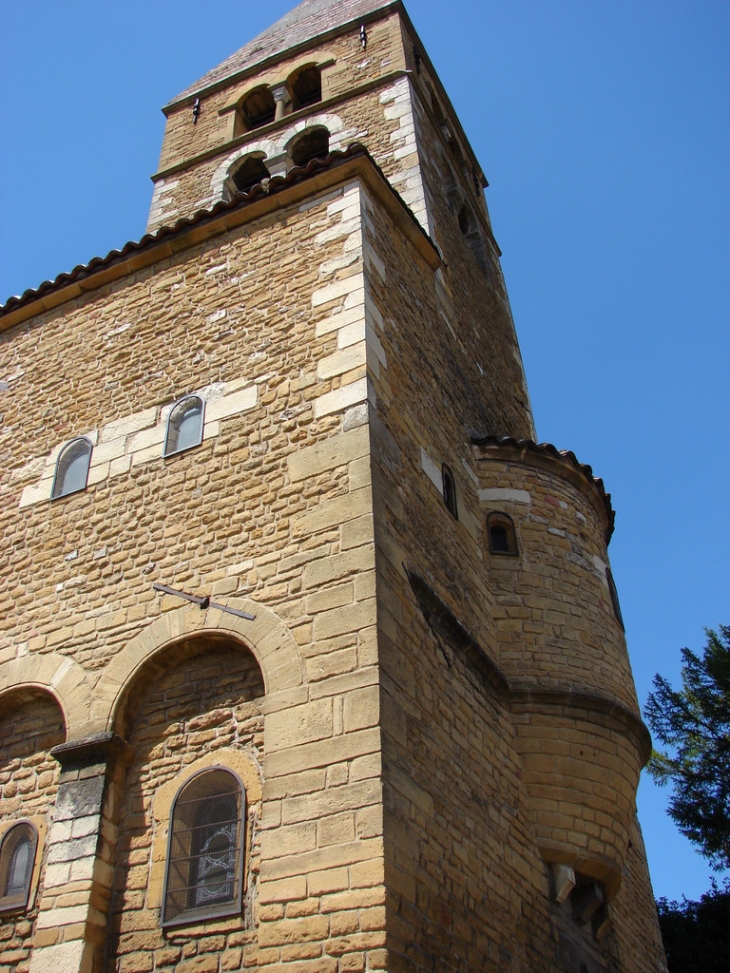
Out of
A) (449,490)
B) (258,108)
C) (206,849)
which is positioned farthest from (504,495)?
(258,108)

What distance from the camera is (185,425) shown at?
27.1 ft

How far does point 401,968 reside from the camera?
5117 mm

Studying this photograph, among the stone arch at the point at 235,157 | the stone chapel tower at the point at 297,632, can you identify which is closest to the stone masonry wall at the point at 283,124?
the stone arch at the point at 235,157

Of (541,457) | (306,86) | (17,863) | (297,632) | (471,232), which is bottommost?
(17,863)

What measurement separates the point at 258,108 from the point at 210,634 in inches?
528

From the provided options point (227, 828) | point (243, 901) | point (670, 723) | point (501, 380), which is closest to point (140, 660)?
point (227, 828)

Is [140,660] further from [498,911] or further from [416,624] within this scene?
[498,911]

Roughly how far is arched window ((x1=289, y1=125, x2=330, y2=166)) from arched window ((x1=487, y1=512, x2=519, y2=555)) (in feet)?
27.7

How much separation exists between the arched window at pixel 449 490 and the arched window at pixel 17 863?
419cm

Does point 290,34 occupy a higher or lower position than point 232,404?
higher

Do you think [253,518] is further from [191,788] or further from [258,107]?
[258,107]

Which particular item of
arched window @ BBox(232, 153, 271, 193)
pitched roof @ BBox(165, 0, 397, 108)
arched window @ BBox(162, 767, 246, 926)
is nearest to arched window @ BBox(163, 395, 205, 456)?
arched window @ BBox(162, 767, 246, 926)

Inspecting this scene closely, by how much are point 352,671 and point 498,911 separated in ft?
7.00

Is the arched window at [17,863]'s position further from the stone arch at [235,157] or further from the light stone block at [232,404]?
the stone arch at [235,157]
